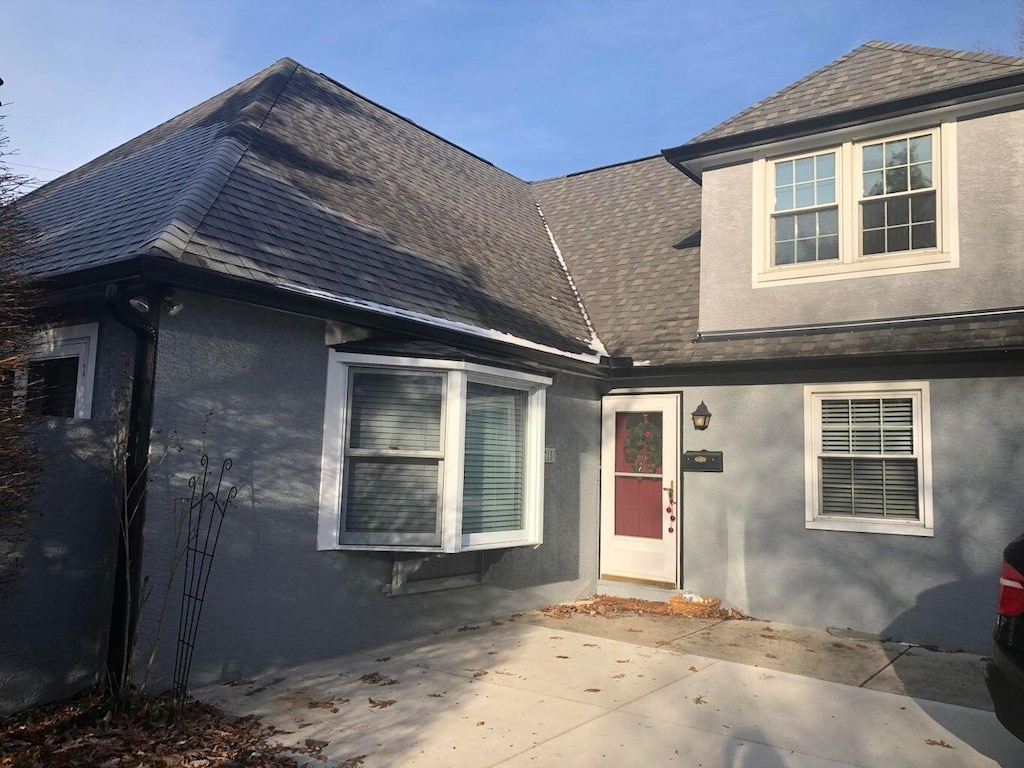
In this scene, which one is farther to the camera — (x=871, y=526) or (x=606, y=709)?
(x=871, y=526)

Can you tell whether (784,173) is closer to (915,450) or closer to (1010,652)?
(915,450)

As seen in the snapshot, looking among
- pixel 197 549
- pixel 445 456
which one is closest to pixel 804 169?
pixel 445 456

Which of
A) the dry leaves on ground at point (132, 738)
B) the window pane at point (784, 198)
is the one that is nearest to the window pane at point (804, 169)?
the window pane at point (784, 198)

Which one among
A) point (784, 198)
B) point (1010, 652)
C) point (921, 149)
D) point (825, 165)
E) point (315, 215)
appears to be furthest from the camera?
point (784, 198)

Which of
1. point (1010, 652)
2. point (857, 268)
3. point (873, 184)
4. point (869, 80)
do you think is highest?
point (869, 80)

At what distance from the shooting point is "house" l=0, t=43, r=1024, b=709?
217 inches

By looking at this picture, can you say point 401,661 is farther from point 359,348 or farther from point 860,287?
point 860,287

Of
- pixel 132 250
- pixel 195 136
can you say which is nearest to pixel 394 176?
pixel 195 136

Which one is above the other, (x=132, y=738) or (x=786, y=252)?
(x=786, y=252)

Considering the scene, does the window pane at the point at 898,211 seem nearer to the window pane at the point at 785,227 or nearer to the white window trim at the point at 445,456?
the window pane at the point at 785,227

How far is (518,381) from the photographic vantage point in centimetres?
792

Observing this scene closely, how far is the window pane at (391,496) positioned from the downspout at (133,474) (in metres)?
1.80

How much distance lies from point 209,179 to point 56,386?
2.15 meters

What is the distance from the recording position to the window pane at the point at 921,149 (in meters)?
8.10
